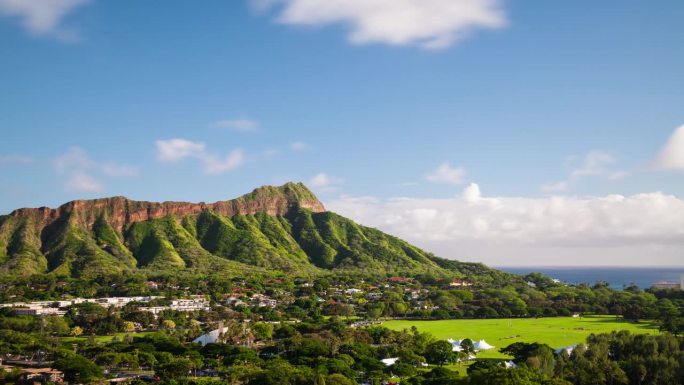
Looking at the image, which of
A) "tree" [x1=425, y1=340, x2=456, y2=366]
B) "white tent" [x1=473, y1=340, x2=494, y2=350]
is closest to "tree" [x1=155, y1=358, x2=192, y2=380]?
"tree" [x1=425, y1=340, x2=456, y2=366]

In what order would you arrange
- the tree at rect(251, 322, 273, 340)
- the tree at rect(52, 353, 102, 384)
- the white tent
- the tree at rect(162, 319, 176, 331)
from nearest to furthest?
the tree at rect(52, 353, 102, 384)
the white tent
the tree at rect(251, 322, 273, 340)
the tree at rect(162, 319, 176, 331)

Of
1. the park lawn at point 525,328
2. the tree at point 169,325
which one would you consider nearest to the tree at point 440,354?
the park lawn at point 525,328

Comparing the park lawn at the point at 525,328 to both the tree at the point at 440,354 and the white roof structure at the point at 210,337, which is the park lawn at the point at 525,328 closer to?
the tree at the point at 440,354

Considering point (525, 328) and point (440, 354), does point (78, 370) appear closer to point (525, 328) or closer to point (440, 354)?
point (440, 354)

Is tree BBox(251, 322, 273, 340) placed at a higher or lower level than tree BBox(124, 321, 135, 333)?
higher

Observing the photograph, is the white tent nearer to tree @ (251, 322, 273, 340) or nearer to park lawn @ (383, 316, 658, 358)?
park lawn @ (383, 316, 658, 358)
